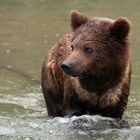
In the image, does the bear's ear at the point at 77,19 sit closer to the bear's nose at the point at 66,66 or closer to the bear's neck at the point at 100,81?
the bear's neck at the point at 100,81

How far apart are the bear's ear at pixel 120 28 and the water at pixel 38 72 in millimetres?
1186

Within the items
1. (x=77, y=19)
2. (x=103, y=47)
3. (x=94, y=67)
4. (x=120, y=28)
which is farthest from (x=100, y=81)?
(x=77, y=19)

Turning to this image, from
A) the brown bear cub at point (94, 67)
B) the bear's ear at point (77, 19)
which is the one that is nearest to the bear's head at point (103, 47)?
the brown bear cub at point (94, 67)

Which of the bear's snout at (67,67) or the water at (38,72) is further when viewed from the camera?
the water at (38,72)

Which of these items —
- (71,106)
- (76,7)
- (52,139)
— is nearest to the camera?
(52,139)

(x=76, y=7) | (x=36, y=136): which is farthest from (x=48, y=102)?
(x=76, y=7)

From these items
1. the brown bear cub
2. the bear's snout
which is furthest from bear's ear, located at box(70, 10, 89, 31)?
Result: the bear's snout

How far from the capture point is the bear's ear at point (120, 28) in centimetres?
779

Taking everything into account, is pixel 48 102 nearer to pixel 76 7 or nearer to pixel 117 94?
pixel 117 94

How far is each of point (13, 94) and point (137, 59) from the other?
308 cm

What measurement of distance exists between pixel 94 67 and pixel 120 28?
0.57 meters

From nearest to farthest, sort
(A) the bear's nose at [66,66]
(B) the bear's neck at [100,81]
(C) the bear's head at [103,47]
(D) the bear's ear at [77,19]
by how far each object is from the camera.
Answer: (A) the bear's nose at [66,66], (C) the bear's head at [103,47], (B) the bear's neck at [100,81], (D) the bear's ear at [77,19]

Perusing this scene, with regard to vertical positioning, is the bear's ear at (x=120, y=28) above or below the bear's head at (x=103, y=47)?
above

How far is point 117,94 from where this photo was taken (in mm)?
8219
